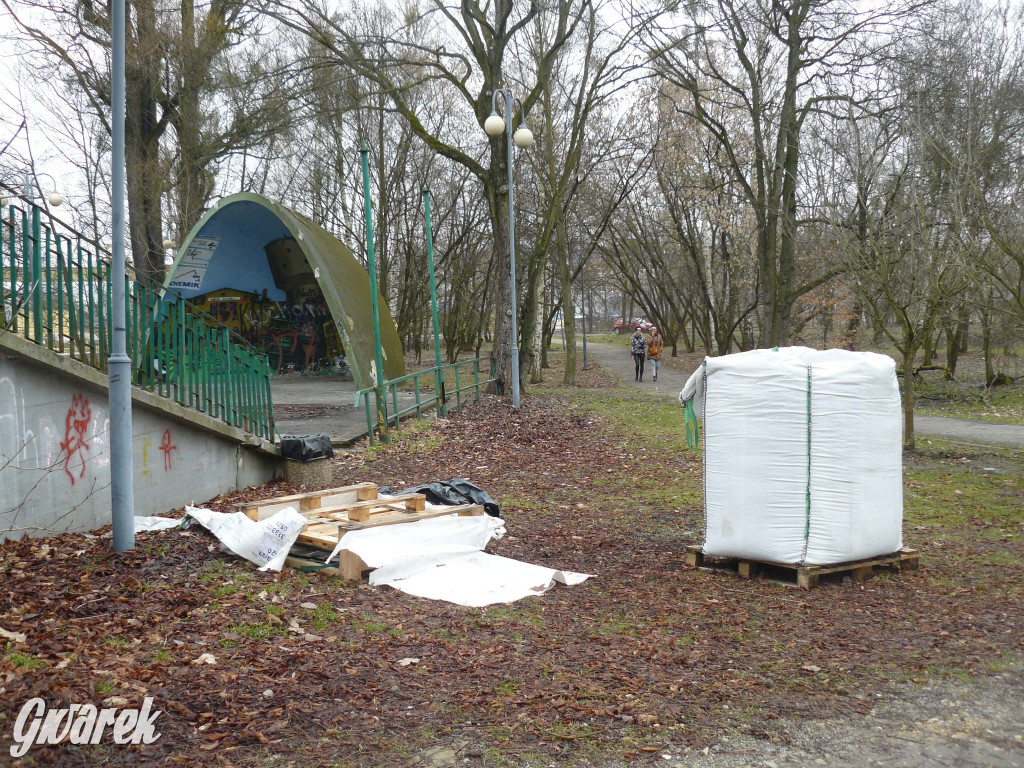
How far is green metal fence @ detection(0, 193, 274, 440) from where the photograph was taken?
266 inches

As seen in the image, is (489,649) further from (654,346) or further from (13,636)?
(654,346)

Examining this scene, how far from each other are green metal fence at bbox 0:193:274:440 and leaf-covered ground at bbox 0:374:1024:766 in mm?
1829

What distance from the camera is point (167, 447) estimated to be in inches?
347

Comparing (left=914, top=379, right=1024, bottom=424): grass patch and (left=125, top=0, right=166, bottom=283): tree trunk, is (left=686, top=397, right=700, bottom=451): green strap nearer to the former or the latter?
(left=914, top=379, right=1024, bottom=424): grass patch

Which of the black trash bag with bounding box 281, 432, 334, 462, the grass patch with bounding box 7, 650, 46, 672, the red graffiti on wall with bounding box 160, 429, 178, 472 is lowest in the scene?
the grass patch with bounding box 7, 650, 46, 672

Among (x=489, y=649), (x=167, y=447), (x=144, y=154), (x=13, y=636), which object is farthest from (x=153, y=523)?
(x=144, y=154)

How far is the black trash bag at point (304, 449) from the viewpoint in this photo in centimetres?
1065

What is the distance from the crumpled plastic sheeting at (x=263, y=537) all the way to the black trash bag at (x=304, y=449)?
370 centimetres

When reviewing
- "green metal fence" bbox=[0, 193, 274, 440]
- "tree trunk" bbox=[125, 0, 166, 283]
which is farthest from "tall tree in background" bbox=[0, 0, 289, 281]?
"green metal fence" bbox=[0, 193, 274, 440]

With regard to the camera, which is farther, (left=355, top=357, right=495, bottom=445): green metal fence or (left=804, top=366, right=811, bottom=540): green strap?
(left=355, top=357, right=495, bottom=445): green metal fence

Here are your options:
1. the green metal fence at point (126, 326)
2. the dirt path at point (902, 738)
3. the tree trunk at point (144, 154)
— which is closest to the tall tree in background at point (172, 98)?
the tree trunk at point (144, 154)

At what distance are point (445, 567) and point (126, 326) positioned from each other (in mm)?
4160

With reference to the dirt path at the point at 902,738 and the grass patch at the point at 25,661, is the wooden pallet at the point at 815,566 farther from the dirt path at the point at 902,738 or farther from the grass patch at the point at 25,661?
the grass patch at the point at 25,661

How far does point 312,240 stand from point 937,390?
17916 millimetres
